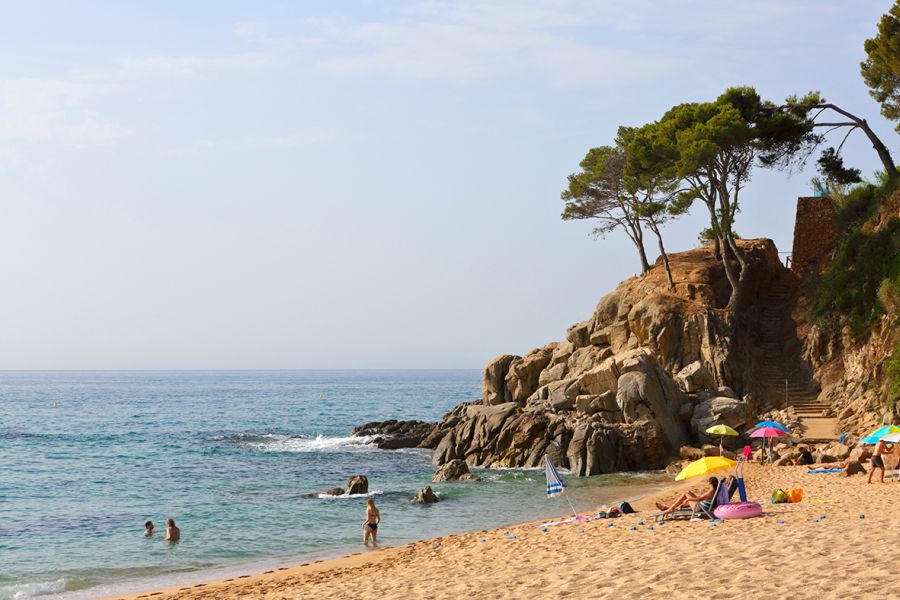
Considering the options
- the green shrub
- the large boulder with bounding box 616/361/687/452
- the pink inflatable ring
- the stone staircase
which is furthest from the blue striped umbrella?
the green shrub

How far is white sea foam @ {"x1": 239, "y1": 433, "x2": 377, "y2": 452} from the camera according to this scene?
5078 centimetres

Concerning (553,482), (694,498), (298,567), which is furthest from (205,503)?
(694,498)

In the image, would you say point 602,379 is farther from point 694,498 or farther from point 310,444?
point 310,444

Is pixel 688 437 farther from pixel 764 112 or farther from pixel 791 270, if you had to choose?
pixel 764 112

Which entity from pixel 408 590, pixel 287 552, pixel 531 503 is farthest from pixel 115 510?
pixel 408 590

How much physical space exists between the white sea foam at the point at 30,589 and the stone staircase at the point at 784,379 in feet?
92.5

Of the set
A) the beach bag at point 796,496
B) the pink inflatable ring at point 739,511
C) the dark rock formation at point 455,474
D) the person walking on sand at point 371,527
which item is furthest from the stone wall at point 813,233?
the person walking on sand at point 371,527

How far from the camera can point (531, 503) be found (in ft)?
92.6

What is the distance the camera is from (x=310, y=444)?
5459cm

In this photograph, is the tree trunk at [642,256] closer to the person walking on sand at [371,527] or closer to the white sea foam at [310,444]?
the white sea foam at [310,444]

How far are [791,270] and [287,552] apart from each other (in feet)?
114

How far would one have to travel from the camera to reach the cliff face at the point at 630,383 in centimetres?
3569

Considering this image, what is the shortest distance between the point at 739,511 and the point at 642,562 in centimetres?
528

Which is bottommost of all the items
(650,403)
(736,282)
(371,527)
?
(371,527)
